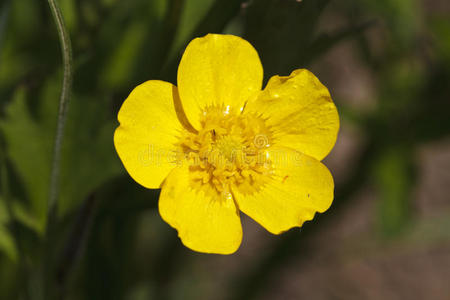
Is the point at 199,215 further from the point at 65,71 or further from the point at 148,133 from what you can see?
the point at 65,71

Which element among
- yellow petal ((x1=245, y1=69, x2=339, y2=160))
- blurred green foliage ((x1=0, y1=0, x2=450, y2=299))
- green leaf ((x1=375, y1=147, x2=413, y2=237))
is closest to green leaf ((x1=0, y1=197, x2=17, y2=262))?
blurred green foliage ((x1=0, y1=0, x2=450, y2=299))

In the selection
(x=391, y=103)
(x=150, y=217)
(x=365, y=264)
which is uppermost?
(x=391, y=103)

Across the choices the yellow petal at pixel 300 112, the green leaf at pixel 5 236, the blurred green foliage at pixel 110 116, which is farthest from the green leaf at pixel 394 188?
the green leaf at pixel 5 236

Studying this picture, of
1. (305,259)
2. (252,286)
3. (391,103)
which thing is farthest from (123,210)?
(305,259)

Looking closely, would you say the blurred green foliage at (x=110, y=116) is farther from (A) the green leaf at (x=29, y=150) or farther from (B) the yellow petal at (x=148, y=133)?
(B) the yellow petal at (x=148, y=133)

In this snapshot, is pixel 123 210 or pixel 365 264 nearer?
pixel 123 210

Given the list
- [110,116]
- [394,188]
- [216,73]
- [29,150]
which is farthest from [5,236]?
[394,188]

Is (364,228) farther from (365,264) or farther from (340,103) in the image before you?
(340,103)
